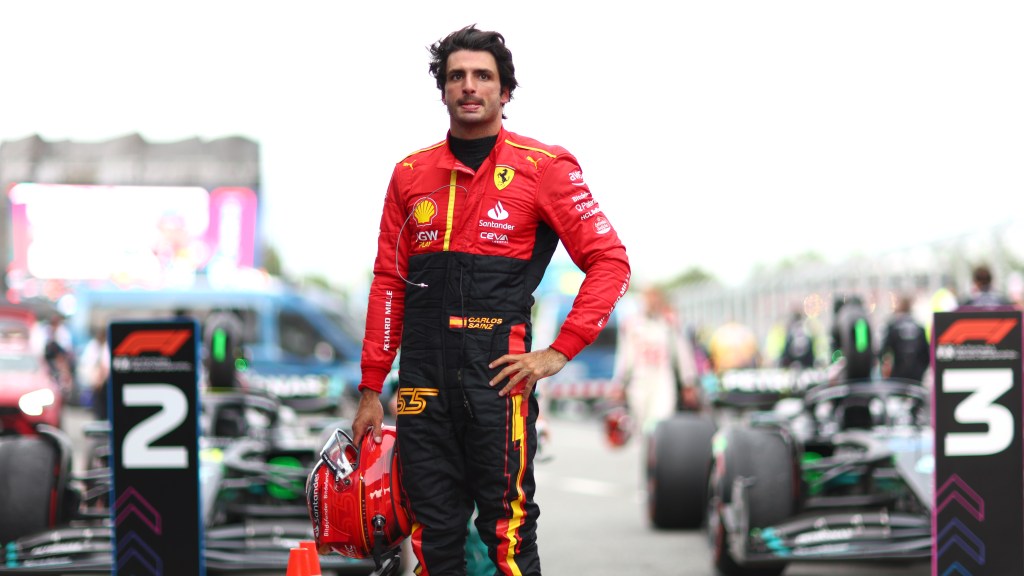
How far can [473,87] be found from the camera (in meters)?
4.21

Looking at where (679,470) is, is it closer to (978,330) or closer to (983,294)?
(983,294)

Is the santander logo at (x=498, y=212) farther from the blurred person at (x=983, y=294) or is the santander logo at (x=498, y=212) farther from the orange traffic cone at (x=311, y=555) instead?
the blurred person at (x=983, y=294)

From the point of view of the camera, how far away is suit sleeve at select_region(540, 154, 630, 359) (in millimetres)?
4133

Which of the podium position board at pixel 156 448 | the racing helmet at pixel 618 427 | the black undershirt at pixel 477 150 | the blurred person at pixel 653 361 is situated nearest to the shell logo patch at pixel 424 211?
the black undershirt at pixel 477 150

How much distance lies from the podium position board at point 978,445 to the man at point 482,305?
1.65m

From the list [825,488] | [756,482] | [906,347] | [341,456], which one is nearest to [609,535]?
[825,488]

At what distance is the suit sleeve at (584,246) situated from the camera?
413 cm

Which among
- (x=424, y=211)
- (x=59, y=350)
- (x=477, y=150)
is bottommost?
(x=59, y=350)

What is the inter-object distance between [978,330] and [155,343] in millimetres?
2897

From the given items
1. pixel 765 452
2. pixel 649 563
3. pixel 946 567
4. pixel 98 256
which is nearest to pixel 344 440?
pixel 946 567

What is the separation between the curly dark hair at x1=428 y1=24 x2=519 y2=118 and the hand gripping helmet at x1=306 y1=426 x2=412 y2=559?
108 centimetres

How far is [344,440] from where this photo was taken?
4508 mm

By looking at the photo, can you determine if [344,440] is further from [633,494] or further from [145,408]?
[633,494]

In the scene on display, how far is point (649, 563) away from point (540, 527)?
5.58 ft
